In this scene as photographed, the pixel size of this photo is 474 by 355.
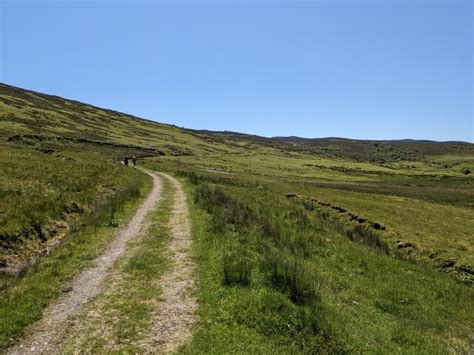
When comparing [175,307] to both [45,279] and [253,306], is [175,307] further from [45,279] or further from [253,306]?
[45,279]

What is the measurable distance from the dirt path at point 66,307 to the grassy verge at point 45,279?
0.28 m

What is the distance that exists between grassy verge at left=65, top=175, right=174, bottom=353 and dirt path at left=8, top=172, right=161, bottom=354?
0.33 metres

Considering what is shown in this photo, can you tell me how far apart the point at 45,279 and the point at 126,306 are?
3613mm

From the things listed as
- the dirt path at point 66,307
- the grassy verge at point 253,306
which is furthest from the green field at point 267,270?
the dirt path at point 66,307

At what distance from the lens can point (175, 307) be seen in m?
12.1

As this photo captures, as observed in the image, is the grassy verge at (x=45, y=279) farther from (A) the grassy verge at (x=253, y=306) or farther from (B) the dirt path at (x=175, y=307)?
(A) the grassy verge at (x=253, y=306)

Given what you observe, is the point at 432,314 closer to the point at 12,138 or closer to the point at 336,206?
the point at 336,206

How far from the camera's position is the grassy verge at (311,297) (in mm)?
11055

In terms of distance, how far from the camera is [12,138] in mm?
75688

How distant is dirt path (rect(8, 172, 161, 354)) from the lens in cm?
971

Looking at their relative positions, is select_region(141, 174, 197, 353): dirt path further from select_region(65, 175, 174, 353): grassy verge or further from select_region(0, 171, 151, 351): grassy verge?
select_region(0, 171, 151, 351): grassy verge

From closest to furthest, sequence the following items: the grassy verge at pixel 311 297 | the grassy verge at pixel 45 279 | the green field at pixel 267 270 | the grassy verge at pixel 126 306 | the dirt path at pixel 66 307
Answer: the dirt path at pixel 66 307 → the grassy verge at pixel 126 306 → the grassy verge at pixel 45 279 → the grassy verge at pixel 311 297 → the green field at pixel 267 270

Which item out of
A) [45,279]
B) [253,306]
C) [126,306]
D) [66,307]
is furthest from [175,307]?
[45,279]

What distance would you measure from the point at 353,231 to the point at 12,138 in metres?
68.0
